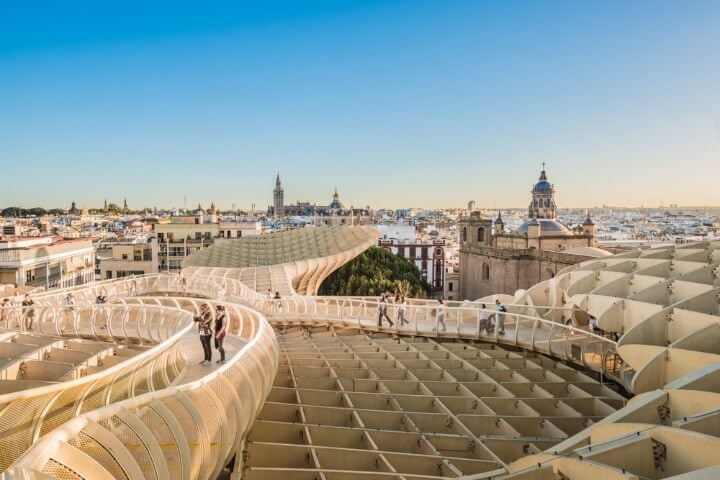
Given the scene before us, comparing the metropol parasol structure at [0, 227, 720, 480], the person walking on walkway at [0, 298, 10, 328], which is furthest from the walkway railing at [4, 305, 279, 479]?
the person walking on walkway at [0, 298, 10, 328]

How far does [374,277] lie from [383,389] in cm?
3709

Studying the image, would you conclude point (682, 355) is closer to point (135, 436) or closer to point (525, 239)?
point (135, 436)

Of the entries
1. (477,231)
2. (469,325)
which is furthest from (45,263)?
(477,231)

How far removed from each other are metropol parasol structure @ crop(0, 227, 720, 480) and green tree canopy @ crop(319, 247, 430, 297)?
2783 centimetres

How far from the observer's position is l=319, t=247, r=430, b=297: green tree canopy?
48312 mm

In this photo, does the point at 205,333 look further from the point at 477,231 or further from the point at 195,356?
the point at 477,231

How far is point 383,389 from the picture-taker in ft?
41.0

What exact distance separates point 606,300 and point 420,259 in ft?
220

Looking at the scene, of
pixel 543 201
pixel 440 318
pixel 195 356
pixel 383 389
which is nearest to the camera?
pixel 195 356

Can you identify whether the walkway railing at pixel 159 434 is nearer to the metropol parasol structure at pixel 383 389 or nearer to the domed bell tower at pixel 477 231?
the metropol parasol structure at pixel 383 389

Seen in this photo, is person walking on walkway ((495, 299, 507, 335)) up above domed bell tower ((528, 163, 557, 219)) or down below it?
below

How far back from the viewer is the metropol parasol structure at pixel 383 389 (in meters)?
5.29

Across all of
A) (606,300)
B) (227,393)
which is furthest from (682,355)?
(227,393)

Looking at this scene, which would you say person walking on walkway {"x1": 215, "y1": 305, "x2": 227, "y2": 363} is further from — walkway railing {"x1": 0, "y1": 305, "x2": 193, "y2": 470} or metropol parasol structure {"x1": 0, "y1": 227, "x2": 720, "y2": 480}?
walkway railing {"x1": 0, "y1": 305, "x2": 193, "y2": 470}
